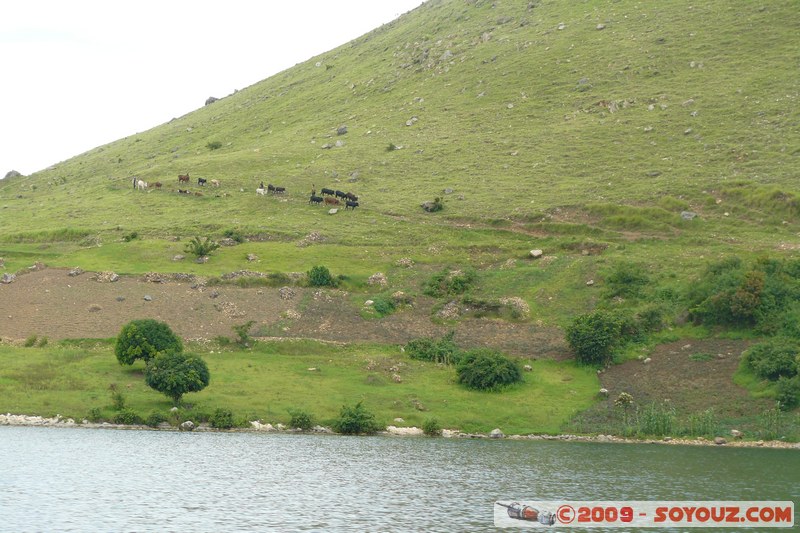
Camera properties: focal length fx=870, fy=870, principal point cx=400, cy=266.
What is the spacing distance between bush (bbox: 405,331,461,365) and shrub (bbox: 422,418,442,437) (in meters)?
13.1

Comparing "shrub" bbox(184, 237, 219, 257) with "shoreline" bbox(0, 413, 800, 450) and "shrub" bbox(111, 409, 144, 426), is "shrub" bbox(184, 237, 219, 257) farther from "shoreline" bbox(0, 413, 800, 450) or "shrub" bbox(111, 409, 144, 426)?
"shoreline" bbox(0, 413, 800, 450)

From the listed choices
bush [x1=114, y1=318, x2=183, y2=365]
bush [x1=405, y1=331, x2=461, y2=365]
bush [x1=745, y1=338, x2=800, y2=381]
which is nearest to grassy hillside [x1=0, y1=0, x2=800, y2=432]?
bush [x1=405, y1=331, x2=461, y2=365]

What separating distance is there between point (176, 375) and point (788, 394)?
4127cm

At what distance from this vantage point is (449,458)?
155ft

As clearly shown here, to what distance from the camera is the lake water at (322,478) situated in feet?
107

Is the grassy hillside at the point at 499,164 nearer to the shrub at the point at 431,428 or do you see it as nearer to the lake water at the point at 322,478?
the shrub at the point at 431,428

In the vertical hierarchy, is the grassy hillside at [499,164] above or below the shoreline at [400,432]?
above

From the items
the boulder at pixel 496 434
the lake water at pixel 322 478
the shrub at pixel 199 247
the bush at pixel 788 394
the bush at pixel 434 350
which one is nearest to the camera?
the lake water at pixel 322 478

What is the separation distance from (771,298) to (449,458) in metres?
36.6

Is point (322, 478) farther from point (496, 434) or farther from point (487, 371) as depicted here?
point (487, 371)

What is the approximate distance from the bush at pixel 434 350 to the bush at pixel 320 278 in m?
13.1

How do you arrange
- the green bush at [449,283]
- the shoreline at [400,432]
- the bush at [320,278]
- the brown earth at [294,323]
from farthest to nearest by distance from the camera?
the bush at [320,278] < the green bush at [449,283] < the brown earth at [294,323] < the shoreline at [400,432]

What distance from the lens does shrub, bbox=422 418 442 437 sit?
57.1m

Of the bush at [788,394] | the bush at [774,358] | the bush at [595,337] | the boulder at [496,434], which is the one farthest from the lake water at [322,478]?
the bush at [595,337]
